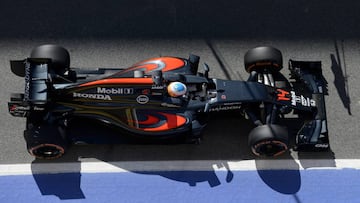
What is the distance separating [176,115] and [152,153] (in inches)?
37.1

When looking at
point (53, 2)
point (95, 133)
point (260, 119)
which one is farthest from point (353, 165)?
point (53, 2)

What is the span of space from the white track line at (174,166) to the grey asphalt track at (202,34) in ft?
2.11

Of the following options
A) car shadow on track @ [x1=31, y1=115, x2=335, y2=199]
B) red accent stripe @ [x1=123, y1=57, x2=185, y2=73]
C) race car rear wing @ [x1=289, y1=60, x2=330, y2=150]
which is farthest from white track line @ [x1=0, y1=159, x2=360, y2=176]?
red accent stripe @ [x1=123, y1=57, x2=185, y2=73]

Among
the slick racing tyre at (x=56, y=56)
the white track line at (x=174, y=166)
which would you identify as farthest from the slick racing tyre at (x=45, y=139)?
the slick racing tyre at (x=56, y=56)

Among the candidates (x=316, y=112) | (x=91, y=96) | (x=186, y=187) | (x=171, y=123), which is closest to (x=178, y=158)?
(x=186, y=187)

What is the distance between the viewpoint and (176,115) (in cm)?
695

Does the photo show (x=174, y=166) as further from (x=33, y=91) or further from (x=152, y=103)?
(x=33, y=91)

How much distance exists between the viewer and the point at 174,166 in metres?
7.43

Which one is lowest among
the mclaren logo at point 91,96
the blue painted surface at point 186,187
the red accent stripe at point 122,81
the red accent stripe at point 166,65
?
the blue painted surface at point 186,187

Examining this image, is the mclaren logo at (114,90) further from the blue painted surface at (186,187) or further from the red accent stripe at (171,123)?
the blue painted surface at (186,187)

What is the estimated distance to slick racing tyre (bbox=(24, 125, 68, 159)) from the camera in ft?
21.8

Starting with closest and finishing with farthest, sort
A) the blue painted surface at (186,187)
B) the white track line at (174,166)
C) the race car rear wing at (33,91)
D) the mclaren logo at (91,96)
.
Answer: the race car rear wing at (33,91) → the mclaren logo at (91,96) → the blue painted surface at (186,187) → the white track line at (174,166)

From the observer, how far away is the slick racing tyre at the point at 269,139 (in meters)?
6.78

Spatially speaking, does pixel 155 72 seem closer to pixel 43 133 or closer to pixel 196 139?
pixel 196 139
